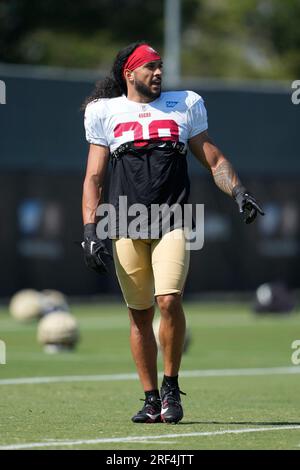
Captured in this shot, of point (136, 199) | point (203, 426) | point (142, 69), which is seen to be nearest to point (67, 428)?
point (203, 426)

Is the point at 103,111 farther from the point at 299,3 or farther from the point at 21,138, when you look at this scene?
the point at 299,3

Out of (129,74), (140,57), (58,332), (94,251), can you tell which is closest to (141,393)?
(94,251)

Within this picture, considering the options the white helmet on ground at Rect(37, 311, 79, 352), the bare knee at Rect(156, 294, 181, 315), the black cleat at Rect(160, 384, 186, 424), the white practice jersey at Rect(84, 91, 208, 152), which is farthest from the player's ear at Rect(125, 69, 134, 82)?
the white helmet on ground at Rect(37, 311, 79, 352)

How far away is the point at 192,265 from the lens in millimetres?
28984

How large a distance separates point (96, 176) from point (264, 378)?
519 cm

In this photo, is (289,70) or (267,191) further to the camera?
(289,70)

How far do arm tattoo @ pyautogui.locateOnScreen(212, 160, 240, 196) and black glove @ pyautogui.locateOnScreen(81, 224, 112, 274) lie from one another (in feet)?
3.14

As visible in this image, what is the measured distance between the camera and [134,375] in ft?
48.7

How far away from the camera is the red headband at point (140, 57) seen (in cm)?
994

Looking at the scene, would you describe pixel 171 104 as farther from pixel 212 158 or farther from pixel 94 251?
pixel 94 251

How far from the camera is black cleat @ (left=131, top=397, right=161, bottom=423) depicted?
989cm

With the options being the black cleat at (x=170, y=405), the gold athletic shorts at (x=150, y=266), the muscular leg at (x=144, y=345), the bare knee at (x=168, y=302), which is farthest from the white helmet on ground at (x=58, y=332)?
the bare knee at (x=168, y=302)

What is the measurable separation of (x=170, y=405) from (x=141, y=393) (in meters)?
2.84

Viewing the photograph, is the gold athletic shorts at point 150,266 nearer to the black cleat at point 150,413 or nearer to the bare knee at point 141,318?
the bare knee at point 141,318
